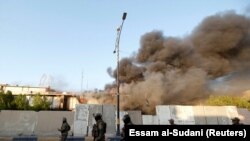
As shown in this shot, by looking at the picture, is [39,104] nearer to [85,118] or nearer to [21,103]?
[21,103]

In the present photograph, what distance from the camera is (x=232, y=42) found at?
3566cm

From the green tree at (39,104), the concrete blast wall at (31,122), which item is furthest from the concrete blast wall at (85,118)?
the green tree at (39,104)

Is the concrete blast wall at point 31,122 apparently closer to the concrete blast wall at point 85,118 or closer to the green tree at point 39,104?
the concrete blast wall at point 85,118

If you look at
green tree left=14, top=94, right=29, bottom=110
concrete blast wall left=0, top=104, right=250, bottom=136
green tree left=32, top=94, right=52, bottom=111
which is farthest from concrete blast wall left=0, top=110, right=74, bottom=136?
green tree left=32, top=94, right=52, bottom=111

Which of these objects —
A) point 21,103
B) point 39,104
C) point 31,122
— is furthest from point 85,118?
point 21,103

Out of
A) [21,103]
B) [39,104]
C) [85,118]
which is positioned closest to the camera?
[85,118]

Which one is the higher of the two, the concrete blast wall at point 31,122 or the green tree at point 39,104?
the green tree at point 39,104

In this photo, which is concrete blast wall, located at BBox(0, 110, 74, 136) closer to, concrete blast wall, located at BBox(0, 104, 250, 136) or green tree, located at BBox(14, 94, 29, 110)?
concrete blast wall, located at BBox(0, 104, 250, 136)

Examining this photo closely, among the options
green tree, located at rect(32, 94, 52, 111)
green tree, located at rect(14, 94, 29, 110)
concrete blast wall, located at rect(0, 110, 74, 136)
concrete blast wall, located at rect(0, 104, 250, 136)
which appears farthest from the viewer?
green tree, located at rect(32, 94, 52, 111)

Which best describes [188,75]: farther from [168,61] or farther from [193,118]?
[193,118]

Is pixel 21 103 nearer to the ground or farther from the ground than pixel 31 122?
farther from the ground

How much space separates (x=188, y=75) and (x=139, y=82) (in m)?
7.21

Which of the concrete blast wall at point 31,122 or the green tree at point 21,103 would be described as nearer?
the concrete blast wall at point 31,122

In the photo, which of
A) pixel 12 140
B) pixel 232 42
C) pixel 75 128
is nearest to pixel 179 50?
pixel 232 42
